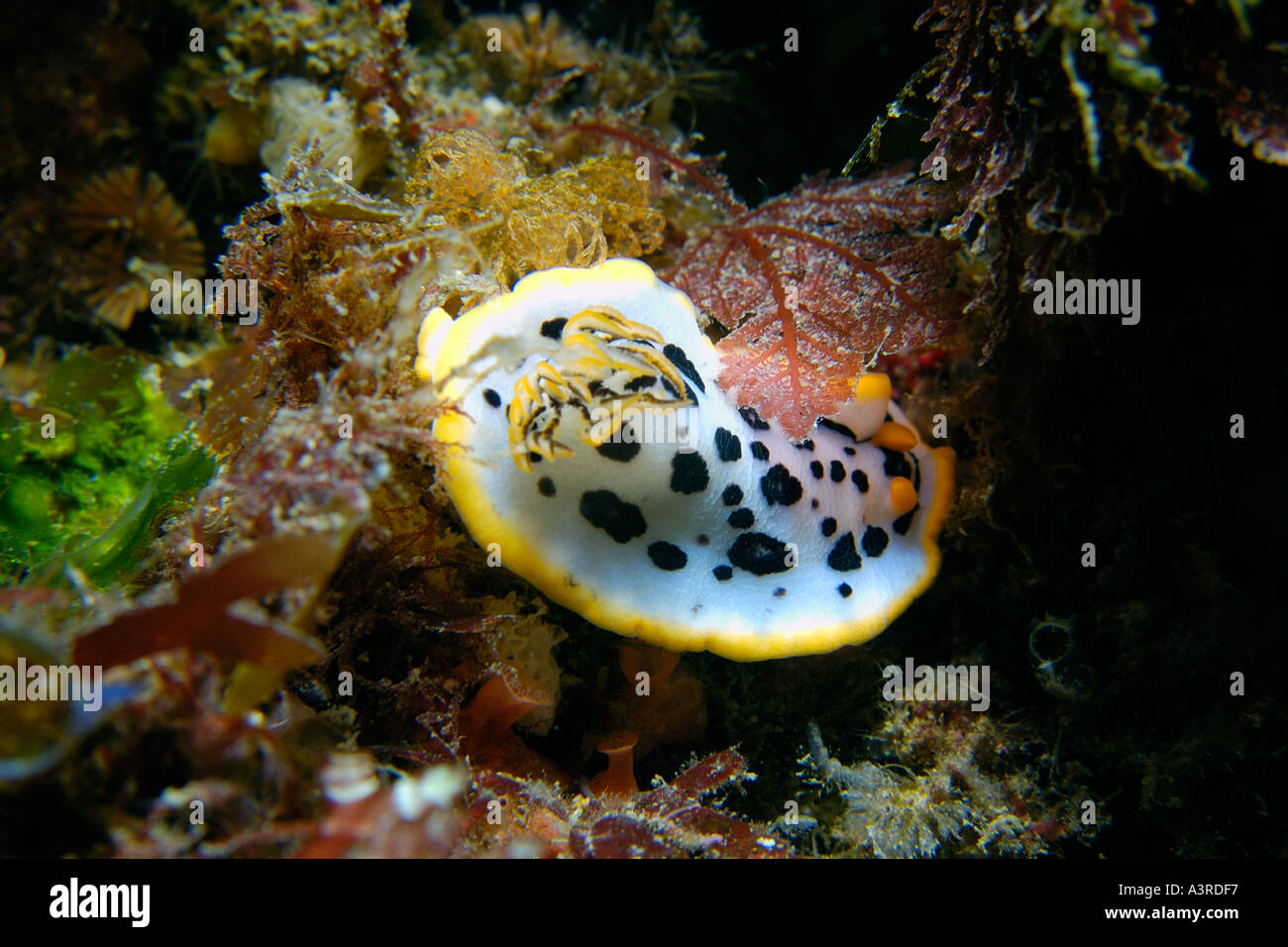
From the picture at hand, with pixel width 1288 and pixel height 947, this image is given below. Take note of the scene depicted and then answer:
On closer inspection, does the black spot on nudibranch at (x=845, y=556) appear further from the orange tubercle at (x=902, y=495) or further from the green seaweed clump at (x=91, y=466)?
the green seaweed clump at (x=91, y=466)

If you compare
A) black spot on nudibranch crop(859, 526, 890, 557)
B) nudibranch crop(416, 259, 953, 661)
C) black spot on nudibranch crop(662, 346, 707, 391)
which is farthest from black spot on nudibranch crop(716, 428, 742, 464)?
black spot on nudibranch crop(859, 526, 890, 557)

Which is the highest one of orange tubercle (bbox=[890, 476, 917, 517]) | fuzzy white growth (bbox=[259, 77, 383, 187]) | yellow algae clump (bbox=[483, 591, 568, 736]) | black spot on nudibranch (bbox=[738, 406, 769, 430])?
fuzzy white growth (bbox=[259, 77, 383, 187])

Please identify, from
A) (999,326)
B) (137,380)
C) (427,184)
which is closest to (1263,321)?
(999,326)

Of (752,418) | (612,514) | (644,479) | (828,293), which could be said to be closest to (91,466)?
(612,514)

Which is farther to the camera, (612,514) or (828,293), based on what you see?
(828,293)

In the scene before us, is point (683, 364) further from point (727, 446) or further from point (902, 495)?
point (902, 495)

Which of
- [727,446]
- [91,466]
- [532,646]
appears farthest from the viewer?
[91,466]

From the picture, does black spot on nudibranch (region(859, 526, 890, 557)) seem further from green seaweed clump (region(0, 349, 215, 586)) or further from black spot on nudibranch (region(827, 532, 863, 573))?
green seaweed clump (region(0, 349, 215, 586))
